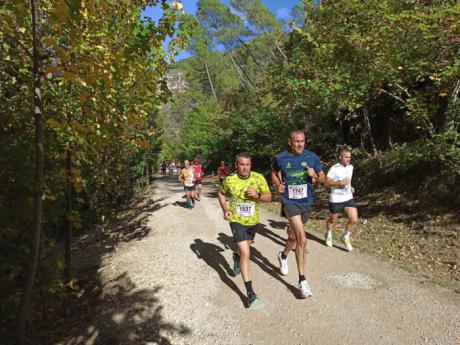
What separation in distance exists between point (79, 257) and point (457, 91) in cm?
965

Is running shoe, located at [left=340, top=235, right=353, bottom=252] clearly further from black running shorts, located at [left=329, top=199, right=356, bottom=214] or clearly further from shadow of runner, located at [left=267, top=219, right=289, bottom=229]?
shadow of runner, located at [left=267, top=219, right=289, bottom=229]

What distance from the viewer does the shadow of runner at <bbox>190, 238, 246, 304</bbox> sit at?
5199 millimetres

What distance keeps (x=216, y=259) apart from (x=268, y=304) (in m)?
2.19

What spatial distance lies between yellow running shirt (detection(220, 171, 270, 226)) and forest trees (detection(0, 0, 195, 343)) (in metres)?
Result: 1.24

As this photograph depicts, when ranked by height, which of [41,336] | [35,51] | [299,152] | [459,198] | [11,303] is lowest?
[41,336]

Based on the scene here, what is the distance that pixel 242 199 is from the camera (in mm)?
4605

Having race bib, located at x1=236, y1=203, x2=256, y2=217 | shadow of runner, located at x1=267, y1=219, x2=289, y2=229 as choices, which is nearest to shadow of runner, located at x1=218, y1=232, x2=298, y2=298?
race bib, located at x1=236, y1=203, x2=256, y2=217

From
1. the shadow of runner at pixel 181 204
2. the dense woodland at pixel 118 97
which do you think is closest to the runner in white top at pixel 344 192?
the dense woodland at pixel 118 97

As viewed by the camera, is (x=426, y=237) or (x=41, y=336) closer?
(x=41, y=336)

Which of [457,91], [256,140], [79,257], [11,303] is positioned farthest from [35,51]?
[256,140]

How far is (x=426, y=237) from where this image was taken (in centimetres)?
681

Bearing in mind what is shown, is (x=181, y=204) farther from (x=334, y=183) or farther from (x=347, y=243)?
(x=334, y=183)

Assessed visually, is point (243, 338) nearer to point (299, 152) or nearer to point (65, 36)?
point (299, 152)

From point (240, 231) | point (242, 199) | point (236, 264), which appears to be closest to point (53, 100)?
point (242, 199)
